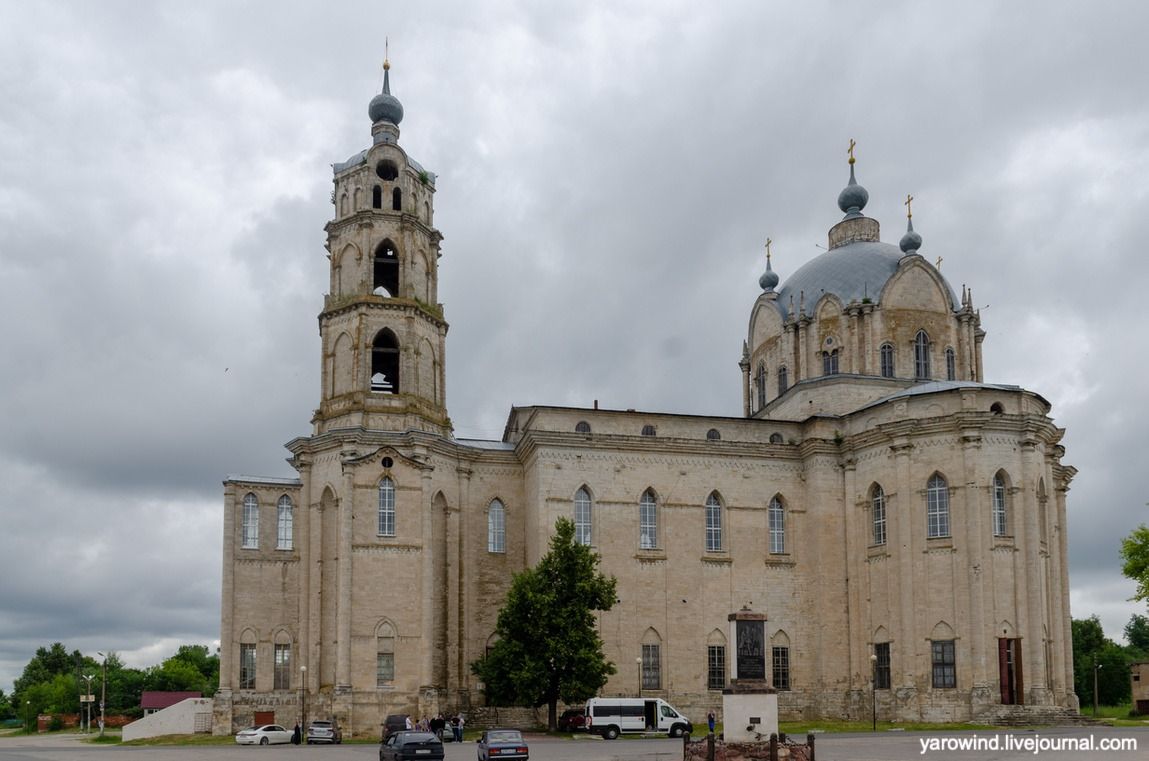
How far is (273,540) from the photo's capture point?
5541cm

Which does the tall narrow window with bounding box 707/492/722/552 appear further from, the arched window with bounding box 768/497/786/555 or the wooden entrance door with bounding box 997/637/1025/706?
the wooden entrance door with bounding box 997/637/1025/706

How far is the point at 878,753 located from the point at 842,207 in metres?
44.2

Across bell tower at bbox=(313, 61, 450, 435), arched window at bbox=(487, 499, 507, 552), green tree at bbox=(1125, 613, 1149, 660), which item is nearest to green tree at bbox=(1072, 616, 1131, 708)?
green tree at bbox=(1125, 613, 1149, 660)

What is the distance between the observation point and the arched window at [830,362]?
211 ft

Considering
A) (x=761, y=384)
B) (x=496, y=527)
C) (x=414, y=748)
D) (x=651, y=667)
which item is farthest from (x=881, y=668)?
(x=414, y=748)

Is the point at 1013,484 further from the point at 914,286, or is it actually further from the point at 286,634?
the point at 286,634

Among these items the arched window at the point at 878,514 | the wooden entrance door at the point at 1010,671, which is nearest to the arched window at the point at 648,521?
the arched window at the point at 878,514

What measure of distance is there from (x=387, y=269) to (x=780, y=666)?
25599 millimetres

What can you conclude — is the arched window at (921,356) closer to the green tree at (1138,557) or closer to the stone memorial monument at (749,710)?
the green tree at (1138,557)

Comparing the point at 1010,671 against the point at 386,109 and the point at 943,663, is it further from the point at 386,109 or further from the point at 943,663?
the point at 386,109

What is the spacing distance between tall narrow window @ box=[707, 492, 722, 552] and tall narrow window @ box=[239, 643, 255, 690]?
67.8ft

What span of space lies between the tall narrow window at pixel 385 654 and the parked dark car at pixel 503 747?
18.9 meters

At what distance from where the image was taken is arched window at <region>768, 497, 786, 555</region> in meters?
58.1

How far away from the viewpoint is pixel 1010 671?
169 ft
